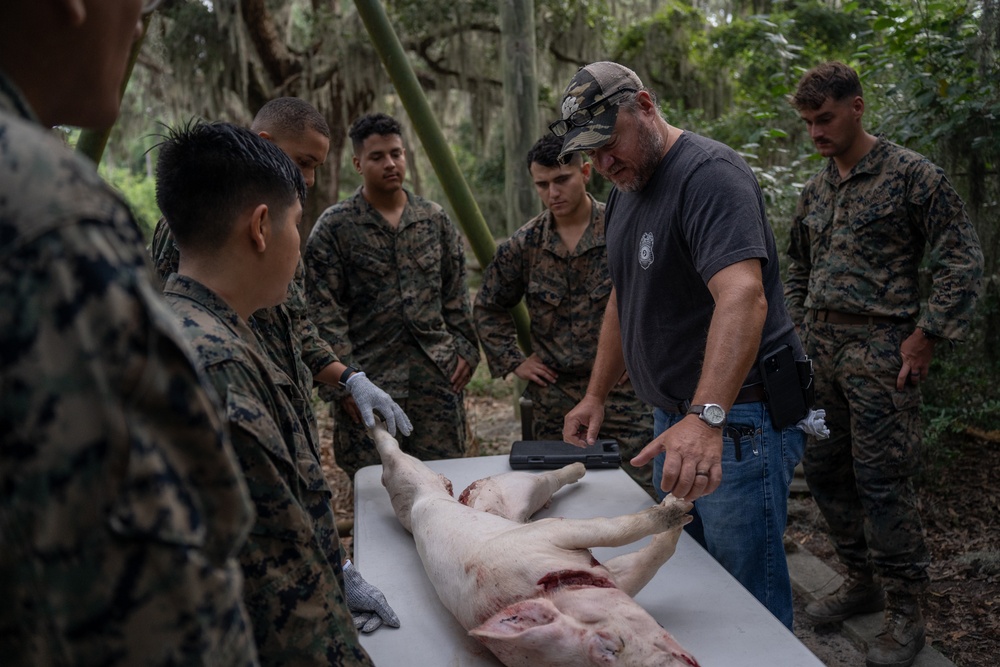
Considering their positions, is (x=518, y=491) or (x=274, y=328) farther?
(x=518, y=491)

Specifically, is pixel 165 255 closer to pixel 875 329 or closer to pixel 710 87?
pixel 875 329

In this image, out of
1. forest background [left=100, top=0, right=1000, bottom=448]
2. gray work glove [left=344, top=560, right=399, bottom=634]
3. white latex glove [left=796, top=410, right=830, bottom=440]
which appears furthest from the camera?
forest background [left=100, top=0, right=1000, bottom=448]

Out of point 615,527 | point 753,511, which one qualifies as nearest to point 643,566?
point 615,527

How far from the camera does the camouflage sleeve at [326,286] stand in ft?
12.6

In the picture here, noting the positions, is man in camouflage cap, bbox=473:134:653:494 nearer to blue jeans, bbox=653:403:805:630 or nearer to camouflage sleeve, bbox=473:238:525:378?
camouflage sleeve, bbox=473:238:525:378

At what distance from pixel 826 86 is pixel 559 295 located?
1.52 metres

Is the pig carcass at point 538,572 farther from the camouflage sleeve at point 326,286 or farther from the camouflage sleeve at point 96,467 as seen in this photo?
the camouflage sleeve at point 326,286

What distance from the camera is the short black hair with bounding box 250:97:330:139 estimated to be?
3070 mm

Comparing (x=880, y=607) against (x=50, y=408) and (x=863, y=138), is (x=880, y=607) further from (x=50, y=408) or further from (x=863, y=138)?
(x=50, y=408)

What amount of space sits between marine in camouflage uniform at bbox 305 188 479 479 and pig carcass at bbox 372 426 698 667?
5.19ft

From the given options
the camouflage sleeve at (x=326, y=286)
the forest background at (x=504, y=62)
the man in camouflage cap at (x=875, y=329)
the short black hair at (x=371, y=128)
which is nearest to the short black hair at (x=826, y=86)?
the man in camouflage cap at (x=875, y=329)

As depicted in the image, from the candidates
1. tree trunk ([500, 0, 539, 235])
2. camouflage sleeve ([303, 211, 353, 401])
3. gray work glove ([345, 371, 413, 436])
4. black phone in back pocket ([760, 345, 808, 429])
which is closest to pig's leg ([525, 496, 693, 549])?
black phone in back pocket ([760, 345, 808, 429])

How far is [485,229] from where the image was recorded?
14.3ft

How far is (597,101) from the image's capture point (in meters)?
2.36
